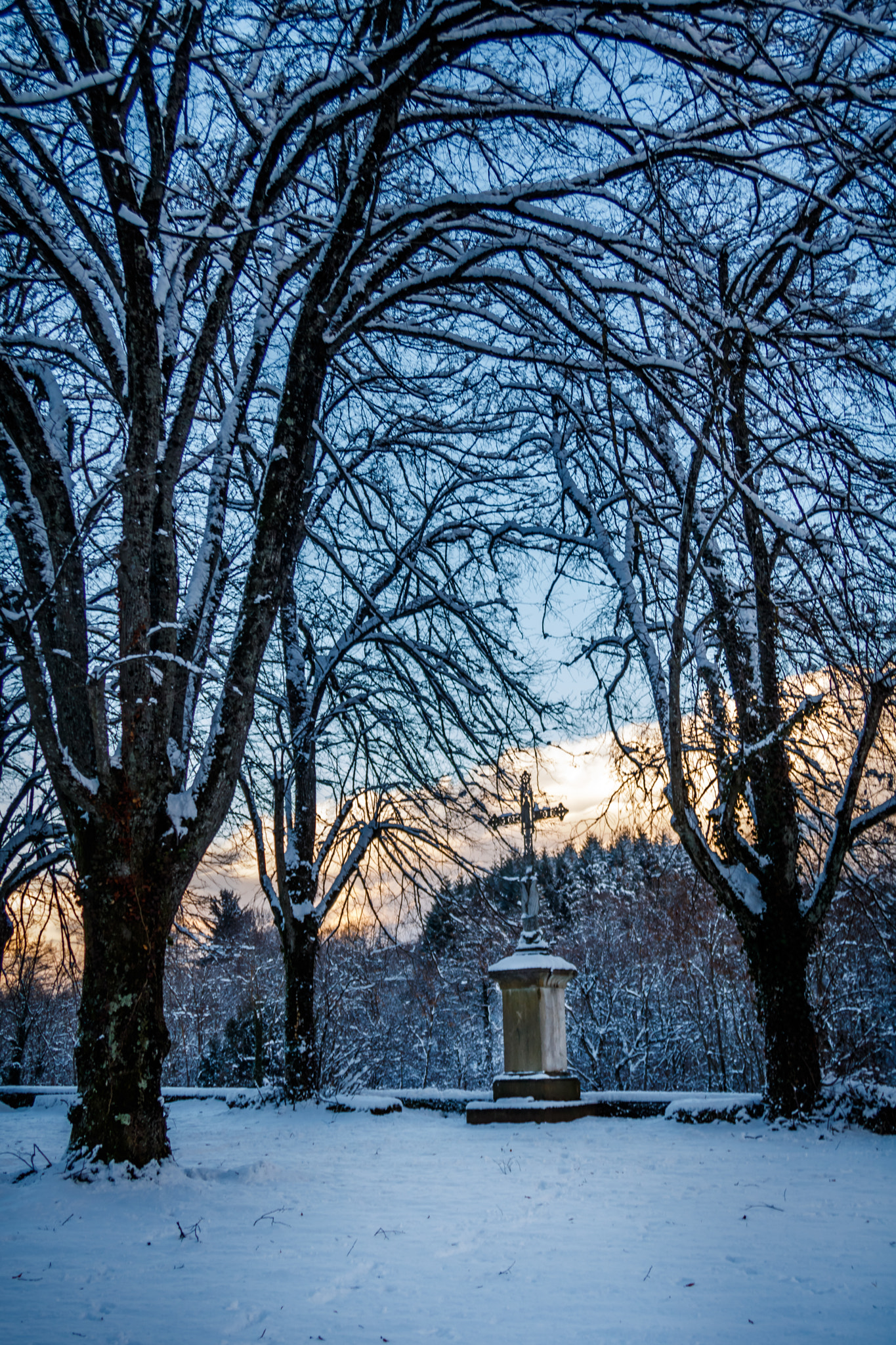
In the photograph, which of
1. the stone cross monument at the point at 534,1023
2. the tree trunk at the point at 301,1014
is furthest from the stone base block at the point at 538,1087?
the tree trunk at the point at 301,1014

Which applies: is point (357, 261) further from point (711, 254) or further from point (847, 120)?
point (847, 120)

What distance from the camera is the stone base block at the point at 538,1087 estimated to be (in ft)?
31.7

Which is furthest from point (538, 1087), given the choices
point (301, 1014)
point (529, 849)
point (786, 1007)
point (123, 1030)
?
point (123, 1030)

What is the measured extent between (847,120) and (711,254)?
125 cm

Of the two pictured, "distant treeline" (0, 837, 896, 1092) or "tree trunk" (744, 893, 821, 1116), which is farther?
"distant treeline" (0, 837, 896, 1092)

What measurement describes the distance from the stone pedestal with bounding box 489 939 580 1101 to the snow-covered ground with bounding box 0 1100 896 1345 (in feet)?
10.9

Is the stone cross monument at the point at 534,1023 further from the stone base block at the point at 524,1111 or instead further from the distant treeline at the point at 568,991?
the distant treeline at the point at 568,991

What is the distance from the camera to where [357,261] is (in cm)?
522

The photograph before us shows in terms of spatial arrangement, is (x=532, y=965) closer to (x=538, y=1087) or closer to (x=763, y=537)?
(x=538, y=1087)

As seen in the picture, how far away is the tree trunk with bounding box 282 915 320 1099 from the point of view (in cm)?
1061

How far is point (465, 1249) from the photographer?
369 centimetres

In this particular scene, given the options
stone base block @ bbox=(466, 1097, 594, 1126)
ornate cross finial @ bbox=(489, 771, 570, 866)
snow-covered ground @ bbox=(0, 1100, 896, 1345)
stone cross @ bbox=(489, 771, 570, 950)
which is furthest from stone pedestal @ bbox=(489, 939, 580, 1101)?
snow-covered ground @ bbox=(0, 1100, 896, 1345)

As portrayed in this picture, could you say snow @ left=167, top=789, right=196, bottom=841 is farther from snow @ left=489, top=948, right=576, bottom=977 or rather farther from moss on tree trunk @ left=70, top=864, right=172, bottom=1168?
snow @ left=489, top=948, right=576, bottom=977

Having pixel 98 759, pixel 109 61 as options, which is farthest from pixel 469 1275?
pixel 109 61
